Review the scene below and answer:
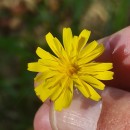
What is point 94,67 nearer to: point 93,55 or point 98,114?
point 93,55

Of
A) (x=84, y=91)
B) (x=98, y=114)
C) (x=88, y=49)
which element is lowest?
(x=98, y=114)

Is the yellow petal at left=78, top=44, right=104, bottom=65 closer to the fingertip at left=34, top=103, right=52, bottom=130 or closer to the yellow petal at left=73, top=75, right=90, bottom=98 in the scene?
the yellow petal at left=73, top=75, right=90, bottom=98

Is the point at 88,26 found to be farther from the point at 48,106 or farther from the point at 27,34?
the point at 48,106

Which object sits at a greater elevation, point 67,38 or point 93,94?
point 67,38

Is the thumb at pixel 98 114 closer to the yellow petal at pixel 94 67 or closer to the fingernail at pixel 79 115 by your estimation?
the fingernail at pixel 79 115

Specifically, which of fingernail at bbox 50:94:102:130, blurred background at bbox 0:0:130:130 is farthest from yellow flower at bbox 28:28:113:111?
blurred background at bbox 0:0:130:130

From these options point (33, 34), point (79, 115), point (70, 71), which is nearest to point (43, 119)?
point (79, 115)
